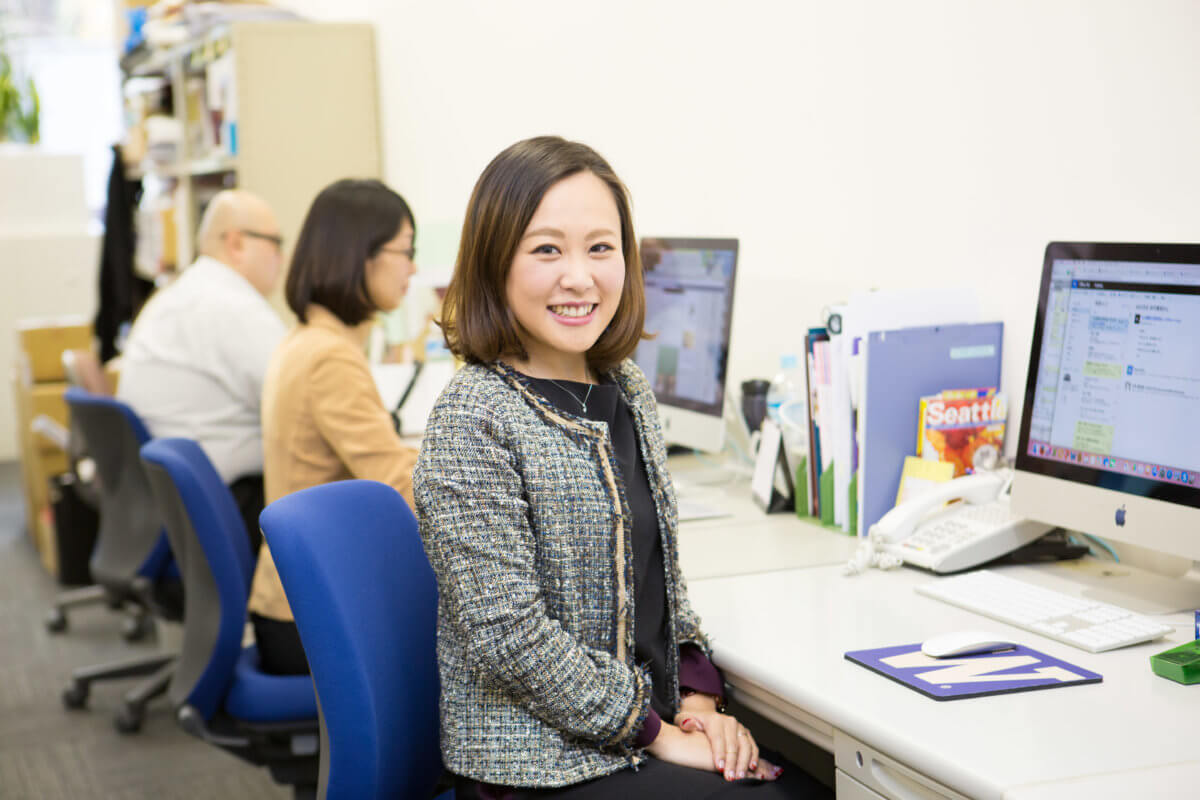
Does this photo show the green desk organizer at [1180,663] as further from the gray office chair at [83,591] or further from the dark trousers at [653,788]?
the gray office chair at [83,591]

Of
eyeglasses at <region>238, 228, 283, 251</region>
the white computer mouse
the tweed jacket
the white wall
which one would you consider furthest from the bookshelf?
the white computer mouse

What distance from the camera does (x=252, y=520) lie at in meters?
2.83

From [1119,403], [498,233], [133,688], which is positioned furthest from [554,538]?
[133,688]

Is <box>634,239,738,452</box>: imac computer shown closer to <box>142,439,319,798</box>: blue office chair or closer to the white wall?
the white wall

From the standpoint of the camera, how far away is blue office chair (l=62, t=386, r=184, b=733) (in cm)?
275

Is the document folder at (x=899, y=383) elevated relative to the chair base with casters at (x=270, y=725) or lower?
elevated

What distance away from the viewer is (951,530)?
1623mm

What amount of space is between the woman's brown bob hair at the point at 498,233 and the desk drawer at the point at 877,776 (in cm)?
57

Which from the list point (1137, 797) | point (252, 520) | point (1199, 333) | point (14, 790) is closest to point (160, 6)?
point (252, 520)

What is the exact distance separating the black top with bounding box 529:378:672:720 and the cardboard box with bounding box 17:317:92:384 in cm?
400

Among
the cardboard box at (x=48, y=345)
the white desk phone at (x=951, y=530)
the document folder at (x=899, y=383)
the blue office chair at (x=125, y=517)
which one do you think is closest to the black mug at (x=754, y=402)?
the document folder at (x=899, y=383)

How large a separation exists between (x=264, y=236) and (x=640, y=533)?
89.2 inches

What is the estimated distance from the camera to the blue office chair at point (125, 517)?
275 cm

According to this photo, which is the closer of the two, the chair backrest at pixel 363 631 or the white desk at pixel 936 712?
the white desk at pixel 936 712
